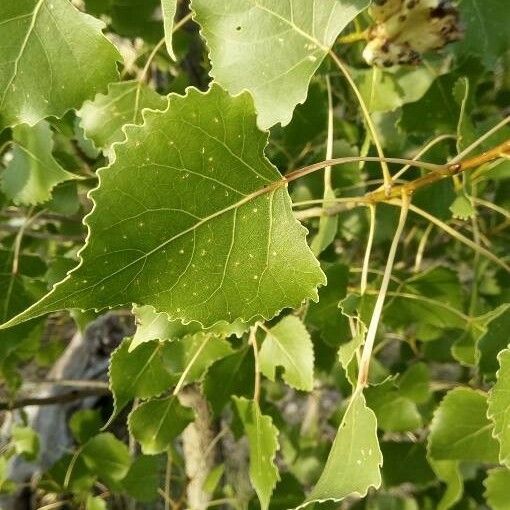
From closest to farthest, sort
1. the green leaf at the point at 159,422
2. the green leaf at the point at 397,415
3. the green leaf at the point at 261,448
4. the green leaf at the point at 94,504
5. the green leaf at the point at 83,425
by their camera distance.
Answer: the green leaf at the point at 261,448 < the green leaf at the point at 159,422 < the green leaf at the point at 397,415 < the green leaf at the point at 94,504 < the green leaf at the point at 83,425

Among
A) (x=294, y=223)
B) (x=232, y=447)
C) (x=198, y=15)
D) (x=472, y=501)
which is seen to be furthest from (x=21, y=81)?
(x=232, y=447)

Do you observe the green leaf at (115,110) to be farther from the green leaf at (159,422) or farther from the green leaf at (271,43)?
the green leaf at (159,422)

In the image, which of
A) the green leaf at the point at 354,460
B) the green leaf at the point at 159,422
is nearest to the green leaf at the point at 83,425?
the green leaf at the point at 159,422

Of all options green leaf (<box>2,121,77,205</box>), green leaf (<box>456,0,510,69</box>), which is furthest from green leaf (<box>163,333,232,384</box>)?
green leaf (<box>456,0,510,69</box>)

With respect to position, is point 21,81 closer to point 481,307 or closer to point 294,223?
point 294,223

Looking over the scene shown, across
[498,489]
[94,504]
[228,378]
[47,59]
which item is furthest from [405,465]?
[47,59]

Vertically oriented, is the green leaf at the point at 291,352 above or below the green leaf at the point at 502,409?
below
